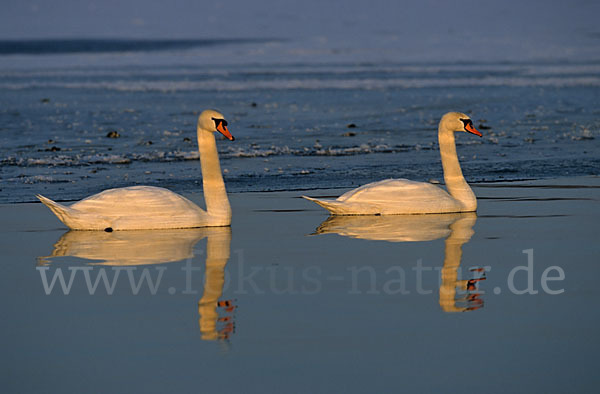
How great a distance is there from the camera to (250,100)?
32.1 metres

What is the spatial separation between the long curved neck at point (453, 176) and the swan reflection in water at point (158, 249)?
265 cm

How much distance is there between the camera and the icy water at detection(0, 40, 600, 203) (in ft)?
50.9

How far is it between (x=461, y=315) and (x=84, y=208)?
4.75 meters

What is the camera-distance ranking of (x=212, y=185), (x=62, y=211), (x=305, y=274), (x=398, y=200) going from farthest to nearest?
(x=398, y=200) → (x=212, y=185) → (x=62, y=211) → (x=305, y=274)

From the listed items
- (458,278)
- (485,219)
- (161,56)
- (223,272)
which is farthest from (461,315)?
(161,56)

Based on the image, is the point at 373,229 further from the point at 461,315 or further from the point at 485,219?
the point at 461,315

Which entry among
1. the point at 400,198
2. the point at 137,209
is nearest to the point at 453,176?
the point at 400,198

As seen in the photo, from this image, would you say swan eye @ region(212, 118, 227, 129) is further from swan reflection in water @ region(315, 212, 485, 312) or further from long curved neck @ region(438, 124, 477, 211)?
long curved neck @ region(438, 124, 477, 211)

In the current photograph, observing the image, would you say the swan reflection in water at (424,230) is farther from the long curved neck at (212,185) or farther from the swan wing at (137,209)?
the swan wing at (137,209)

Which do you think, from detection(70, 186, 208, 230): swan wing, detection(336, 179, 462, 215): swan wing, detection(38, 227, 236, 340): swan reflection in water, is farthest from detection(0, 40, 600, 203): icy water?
detection(38, 227, 236, 340): swan reflection in water

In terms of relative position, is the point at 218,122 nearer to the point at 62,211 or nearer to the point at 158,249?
the point at 62,211

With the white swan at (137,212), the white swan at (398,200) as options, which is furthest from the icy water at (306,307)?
the white swan at (398,200)

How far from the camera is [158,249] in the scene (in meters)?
9.51

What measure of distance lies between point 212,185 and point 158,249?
66.6 inches
